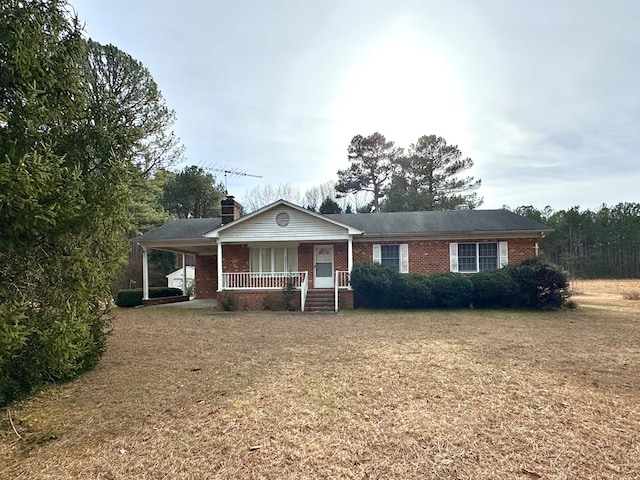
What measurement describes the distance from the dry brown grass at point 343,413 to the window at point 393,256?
8.52 metres

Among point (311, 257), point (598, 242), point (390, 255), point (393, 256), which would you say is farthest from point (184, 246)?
point (598, 242)

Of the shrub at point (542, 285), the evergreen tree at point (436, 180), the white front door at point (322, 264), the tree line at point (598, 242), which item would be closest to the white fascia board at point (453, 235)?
the white front door at point (322, 264)

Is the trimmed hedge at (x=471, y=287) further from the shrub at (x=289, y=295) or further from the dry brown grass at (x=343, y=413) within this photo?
the dry brown grass at (x=343, y=413)

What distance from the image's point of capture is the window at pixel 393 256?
16.8 meters

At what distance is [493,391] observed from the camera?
4863 millimetres

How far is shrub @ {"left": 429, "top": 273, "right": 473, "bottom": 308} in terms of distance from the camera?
14172 millimetres

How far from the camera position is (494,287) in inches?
554

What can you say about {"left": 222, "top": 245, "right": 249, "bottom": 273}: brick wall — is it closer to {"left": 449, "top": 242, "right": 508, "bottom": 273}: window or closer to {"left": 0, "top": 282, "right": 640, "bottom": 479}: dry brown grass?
{"left": 0, "top": 282, "right": 640, "bottom": 479}: dry brown grass

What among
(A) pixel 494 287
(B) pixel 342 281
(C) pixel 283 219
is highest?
(C) pixel 283 219

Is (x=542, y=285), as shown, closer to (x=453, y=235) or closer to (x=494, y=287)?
(x=494, y=287)

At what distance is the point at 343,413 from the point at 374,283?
10497mm

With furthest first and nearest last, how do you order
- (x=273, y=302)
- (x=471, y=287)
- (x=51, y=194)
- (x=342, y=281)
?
(x=342, y=281), (x=273, y=302), (x=471, y=287), (x=51, y=194)

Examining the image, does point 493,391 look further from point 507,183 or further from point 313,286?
point 507,183

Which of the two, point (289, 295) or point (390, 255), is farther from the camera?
point (390, 255)
